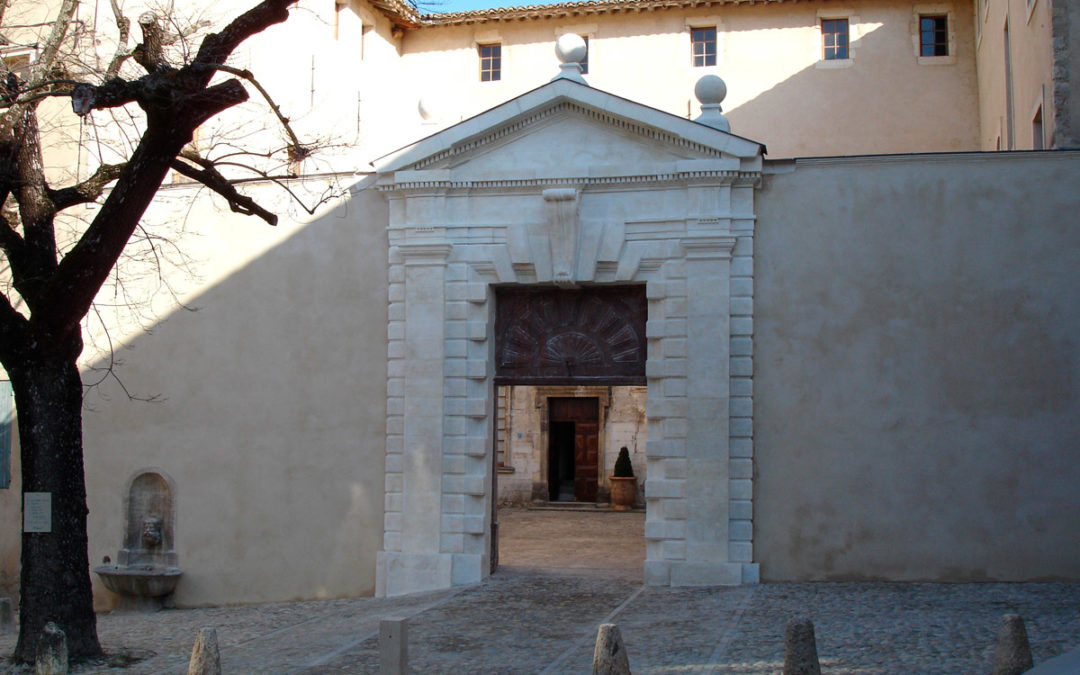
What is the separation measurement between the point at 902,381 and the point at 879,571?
1888 mm

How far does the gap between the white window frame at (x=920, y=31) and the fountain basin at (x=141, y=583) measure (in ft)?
47.5

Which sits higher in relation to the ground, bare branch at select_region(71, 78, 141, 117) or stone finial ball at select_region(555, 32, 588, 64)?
stone finial ball at select_region(555, 32, 588, 64)

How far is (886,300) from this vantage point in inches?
449

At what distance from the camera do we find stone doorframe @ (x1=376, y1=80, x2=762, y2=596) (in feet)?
37.9

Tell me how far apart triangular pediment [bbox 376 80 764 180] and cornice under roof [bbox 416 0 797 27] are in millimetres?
8259

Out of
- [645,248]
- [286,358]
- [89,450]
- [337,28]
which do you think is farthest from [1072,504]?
[337,28]

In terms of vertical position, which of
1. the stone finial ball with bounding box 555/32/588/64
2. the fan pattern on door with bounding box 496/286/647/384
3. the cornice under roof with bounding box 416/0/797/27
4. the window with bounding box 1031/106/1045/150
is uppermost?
the cornice under roof with bounding box 416/0/797/27

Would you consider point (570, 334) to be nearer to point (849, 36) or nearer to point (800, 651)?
point (800, 651)

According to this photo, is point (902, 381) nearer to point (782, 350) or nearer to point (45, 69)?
point (782, 350)

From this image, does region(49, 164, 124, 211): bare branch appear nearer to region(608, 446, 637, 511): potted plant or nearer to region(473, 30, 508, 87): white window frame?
region(473, 30, 508, 87): white window frame

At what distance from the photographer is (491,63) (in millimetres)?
21266

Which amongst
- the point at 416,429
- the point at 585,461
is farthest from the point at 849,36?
the point at 416,429

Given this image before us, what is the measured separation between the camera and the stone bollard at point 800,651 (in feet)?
20.8

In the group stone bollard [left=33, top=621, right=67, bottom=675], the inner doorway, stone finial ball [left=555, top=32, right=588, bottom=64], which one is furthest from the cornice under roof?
stone bollard [left=33, top=621, right=67, bottom=675]
